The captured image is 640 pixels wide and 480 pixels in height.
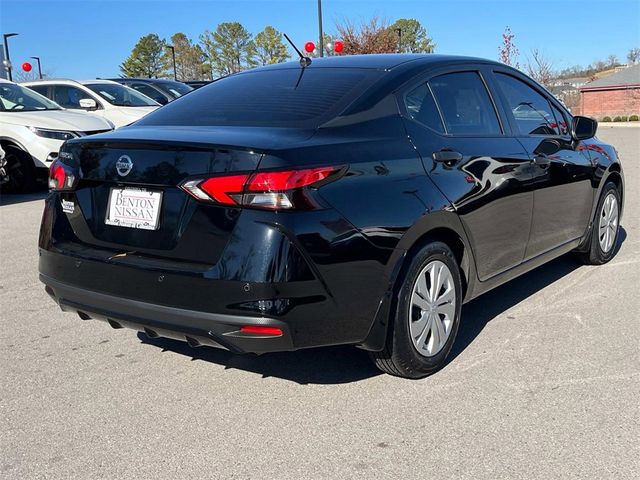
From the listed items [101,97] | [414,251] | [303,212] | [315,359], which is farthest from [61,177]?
[101,97]

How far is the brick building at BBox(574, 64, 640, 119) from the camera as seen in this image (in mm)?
52750

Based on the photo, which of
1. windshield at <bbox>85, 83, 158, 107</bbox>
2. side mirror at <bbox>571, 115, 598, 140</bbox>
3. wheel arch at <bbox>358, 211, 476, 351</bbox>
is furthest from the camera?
windshield at <bbox>85, 83, 158, 107</bbox>

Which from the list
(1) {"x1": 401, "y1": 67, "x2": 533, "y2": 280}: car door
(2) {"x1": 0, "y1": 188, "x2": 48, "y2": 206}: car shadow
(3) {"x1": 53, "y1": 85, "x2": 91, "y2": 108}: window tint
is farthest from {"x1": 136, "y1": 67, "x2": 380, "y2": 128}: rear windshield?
(3) {"x1": 53, "y1": 85, "x2": 91, "y2": 108}: window tint

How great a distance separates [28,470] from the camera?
2.69 meters

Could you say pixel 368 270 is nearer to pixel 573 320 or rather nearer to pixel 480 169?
pixel 480 169

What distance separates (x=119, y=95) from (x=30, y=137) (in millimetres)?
3760

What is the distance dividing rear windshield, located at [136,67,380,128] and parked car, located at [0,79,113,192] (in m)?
6.82

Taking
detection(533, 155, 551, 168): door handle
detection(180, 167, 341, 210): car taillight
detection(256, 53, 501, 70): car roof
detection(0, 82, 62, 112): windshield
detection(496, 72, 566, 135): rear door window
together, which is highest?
detection(0, 82, 62, 112): windshield

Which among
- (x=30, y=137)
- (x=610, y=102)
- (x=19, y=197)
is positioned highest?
(x=30, y=137)

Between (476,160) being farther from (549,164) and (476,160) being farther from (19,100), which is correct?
(19,100)

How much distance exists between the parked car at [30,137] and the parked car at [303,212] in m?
7.00

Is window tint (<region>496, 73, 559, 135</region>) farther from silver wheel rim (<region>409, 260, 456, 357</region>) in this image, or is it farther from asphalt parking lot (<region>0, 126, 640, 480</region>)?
silver wheel rim (<region>409, 260, 456, 357</region>)

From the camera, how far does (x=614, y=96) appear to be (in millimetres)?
54188

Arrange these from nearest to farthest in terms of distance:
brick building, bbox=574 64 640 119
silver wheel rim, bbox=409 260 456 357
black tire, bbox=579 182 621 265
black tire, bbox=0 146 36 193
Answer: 1. silver wheel rim, bbox=409 260 456 357
2. black tire, bbox=579 182 621 265
3. black tire, bbox=0 146 36 193
4. brick building, bbox=574 64 640 119
